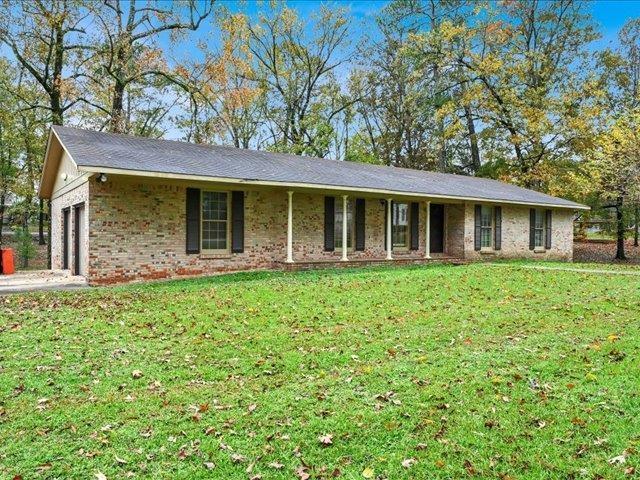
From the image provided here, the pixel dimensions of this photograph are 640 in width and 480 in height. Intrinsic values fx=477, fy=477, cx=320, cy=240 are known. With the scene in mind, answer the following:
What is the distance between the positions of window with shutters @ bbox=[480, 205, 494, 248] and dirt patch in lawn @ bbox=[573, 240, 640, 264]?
8.41m

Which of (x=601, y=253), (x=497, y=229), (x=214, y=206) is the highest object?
(x=214, y=206)

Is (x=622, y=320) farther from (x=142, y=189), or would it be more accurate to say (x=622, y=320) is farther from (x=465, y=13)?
(x=465, y=13)

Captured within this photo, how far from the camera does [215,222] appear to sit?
1318 centimetres

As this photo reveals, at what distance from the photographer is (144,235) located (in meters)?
11.8

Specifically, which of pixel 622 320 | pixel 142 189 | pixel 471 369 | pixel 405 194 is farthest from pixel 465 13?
pixel 471 369

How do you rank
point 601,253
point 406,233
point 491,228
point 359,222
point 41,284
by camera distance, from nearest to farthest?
point 41,284
point 359,222
point 406,233
point 491,228
point 601,253

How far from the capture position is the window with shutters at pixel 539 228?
20.9 m

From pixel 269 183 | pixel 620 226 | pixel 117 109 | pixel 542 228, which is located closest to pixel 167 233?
pixel 269 183

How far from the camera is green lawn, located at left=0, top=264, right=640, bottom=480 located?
10.7ft

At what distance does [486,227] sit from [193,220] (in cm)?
1194

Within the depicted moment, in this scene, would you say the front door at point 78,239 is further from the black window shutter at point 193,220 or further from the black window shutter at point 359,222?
the black window shutter at point 359,222

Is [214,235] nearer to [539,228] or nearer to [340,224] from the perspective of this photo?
[340,224]

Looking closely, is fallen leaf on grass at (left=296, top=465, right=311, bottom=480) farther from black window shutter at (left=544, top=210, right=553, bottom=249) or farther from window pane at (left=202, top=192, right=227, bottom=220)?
black window shutter at (left=544, top=210, right=553, bottom=249)

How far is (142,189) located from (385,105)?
23090mm
